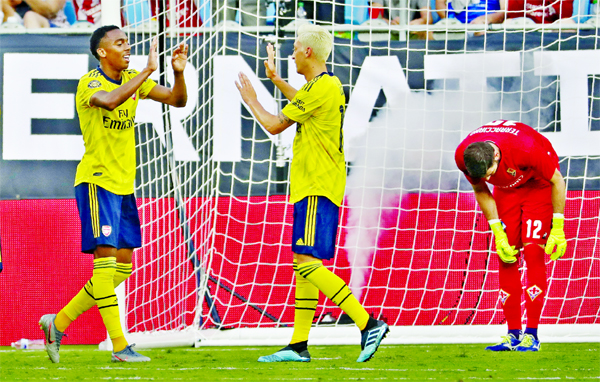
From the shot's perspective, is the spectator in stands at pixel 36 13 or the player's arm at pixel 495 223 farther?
the spectator in stands at pixel 36 13

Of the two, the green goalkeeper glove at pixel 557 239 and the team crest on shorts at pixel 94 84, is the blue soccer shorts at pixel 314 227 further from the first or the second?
the green goalkeeper glove at pixel 557 239

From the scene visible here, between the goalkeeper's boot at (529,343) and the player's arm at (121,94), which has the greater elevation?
the player's arm at (121,94)

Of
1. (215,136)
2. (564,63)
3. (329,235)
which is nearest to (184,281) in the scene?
(215,136)

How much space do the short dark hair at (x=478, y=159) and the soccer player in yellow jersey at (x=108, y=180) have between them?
1581mm

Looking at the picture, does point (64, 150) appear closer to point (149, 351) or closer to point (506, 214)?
point (149, 351)

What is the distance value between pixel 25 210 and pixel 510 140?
352cm

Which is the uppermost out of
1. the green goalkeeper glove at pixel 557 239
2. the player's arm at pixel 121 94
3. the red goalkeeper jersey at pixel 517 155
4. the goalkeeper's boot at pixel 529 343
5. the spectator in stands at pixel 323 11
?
the spectator in stands at pixel 323 11

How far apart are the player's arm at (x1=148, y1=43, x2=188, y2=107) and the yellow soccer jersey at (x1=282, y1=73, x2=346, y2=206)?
0.67m

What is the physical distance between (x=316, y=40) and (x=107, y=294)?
1.65 m

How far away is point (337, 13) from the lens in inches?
226

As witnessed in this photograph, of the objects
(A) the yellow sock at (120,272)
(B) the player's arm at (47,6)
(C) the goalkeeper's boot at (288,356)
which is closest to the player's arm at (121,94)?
(A) the yellow sock at (120,272)

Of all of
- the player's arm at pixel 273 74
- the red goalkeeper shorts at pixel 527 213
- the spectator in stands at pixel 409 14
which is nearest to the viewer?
the player's arm at pixel 273 74

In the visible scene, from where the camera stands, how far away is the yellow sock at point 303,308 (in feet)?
12.7

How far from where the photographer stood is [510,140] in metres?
4.23
